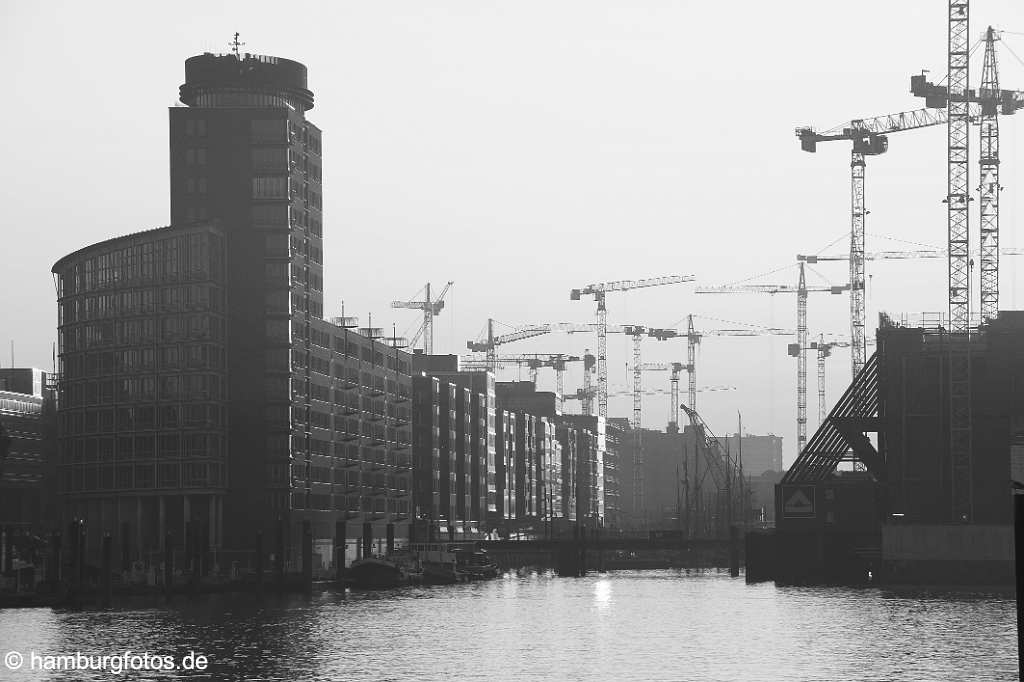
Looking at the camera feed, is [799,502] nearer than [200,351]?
Yes

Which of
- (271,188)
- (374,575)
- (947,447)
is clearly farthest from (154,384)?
(947,447)

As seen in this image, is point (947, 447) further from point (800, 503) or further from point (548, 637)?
point (548, 637)

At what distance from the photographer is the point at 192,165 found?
19738 centimetres

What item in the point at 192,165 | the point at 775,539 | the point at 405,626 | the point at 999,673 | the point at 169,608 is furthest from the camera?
the point at 192,165

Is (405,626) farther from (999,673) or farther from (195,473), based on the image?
(195,473)

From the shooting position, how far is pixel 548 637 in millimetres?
117312

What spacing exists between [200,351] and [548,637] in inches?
3194

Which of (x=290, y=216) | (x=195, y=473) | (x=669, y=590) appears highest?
(x=290, y=216)

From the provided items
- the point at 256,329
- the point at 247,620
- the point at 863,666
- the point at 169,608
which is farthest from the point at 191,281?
the point at 863,666

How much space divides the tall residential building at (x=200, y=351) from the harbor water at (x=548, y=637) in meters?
33.4

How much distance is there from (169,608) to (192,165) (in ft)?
232

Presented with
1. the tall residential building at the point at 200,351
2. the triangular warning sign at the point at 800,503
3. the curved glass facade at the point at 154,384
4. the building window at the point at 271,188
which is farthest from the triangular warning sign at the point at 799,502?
the building window at the point at 271,188

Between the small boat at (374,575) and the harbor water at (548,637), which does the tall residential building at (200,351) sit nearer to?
the small boat at (374,575)

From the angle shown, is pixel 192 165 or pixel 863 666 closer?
pixel 863 666
